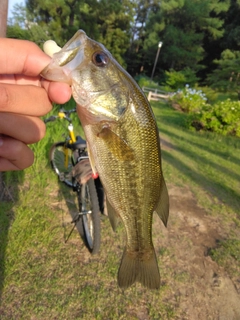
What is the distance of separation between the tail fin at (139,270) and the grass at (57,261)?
3.23 feet

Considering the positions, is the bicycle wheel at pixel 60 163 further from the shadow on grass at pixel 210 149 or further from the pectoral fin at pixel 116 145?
the shadow on grass at pixel 210 149

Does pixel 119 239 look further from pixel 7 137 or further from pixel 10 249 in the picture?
pixel 7 137

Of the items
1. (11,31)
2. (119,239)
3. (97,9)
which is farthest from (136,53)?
(119,239)

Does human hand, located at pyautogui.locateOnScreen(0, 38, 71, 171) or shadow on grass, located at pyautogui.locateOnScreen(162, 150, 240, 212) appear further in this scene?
shadow on grass, located at pyautogui.locateOnScreen(162, 150, 240, 212)

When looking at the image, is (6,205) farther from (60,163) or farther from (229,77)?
(229,77)

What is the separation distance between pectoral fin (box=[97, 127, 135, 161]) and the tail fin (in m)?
0.69

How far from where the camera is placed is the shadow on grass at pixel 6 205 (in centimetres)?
265

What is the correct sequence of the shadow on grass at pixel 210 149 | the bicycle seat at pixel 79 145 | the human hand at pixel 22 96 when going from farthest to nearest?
the shadow on grass at pixel 210 149
the bicycle seat at pixel 79 145
the human hand at pixel 22 96

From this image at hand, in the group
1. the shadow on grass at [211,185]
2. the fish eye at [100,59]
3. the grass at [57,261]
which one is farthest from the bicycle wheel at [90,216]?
the shadow on grass at [211,185]

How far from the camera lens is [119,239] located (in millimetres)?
3346

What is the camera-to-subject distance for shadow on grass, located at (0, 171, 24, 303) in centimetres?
265

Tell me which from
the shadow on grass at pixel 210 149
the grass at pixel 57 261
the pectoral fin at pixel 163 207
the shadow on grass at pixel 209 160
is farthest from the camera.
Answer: the shadow on grass at pixel 210 149

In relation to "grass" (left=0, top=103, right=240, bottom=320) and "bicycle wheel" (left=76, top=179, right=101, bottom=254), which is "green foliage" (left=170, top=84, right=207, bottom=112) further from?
"bicycle wheel" (left=76, top=179, right=101, bottom=254)

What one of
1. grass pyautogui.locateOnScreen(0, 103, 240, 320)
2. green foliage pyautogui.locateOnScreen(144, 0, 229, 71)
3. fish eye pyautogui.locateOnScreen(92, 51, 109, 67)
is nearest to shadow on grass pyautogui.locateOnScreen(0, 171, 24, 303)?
grass pyautogui.locateOnScreen(0, 103, 240, 320)
